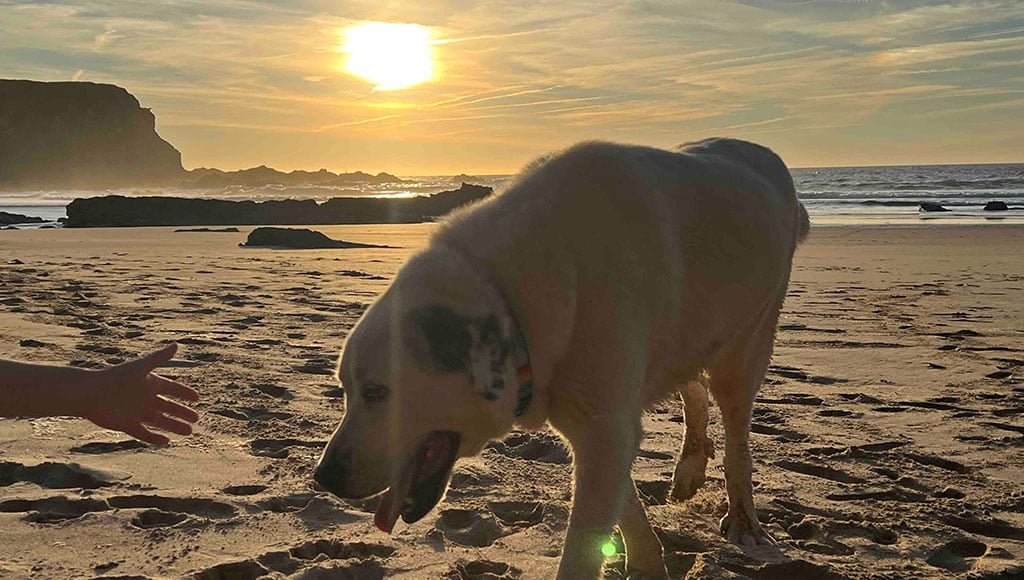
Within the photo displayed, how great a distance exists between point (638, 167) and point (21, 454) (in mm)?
3460

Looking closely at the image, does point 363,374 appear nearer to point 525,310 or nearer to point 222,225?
point 525,310

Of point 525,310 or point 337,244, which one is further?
point 337,244


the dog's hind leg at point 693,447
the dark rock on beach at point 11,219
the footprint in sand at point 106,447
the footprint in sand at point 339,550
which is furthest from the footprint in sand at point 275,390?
the dark rock on beach at point 11,219

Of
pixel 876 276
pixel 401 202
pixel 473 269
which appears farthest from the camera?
pixel 401 202

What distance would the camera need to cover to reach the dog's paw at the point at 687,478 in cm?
459

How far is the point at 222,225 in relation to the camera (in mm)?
28844

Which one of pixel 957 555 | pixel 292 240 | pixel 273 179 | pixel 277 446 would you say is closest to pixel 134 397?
pixel 277 446

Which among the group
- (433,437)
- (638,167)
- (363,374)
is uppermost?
(638,167)

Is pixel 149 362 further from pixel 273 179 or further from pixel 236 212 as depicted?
pixel 273 179

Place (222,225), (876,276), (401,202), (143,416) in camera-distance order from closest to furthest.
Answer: (143,416), (876,276), (222,225), (401,202)

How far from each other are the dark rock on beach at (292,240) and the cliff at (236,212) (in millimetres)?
8919

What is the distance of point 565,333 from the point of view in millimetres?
3229

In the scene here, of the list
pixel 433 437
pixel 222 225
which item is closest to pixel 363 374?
pixel 433 437

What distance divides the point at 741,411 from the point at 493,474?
1.33m
